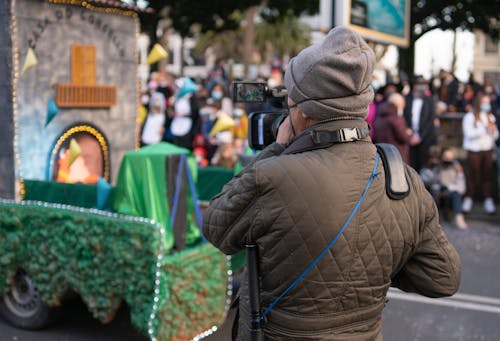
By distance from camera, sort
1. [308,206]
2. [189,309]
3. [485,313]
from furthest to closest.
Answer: [485,313], [189,309], [308,206]

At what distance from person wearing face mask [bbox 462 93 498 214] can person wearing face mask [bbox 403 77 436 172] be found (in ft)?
1.70

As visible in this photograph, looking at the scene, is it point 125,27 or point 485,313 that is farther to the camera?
point 125,27

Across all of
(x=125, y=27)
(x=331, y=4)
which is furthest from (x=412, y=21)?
(x=125, y=27)

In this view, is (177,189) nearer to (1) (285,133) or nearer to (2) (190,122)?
(1) (285,133)

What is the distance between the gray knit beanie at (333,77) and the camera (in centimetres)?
189

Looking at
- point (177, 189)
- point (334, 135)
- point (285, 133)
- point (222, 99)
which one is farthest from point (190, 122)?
point (334, 135)

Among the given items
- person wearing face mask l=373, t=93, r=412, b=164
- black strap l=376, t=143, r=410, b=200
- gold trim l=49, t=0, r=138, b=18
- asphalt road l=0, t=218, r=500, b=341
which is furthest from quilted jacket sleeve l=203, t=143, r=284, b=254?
person wearing face mask l=373, t=93, r=412, b=164

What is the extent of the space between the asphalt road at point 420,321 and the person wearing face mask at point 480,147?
3.47m

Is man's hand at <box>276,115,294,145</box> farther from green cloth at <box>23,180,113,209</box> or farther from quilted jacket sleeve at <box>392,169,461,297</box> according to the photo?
green cloth at <box>23,180,113,209</box>

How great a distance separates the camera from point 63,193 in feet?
18.9

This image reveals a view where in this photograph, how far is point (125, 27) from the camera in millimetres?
7441

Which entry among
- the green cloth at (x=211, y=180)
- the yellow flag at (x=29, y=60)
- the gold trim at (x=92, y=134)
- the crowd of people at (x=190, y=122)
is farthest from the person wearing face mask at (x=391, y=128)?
the yellow flag at (x=29, y=60)

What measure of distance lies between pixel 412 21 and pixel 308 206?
21.6 meters

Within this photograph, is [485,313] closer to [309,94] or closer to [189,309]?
[189,309]
